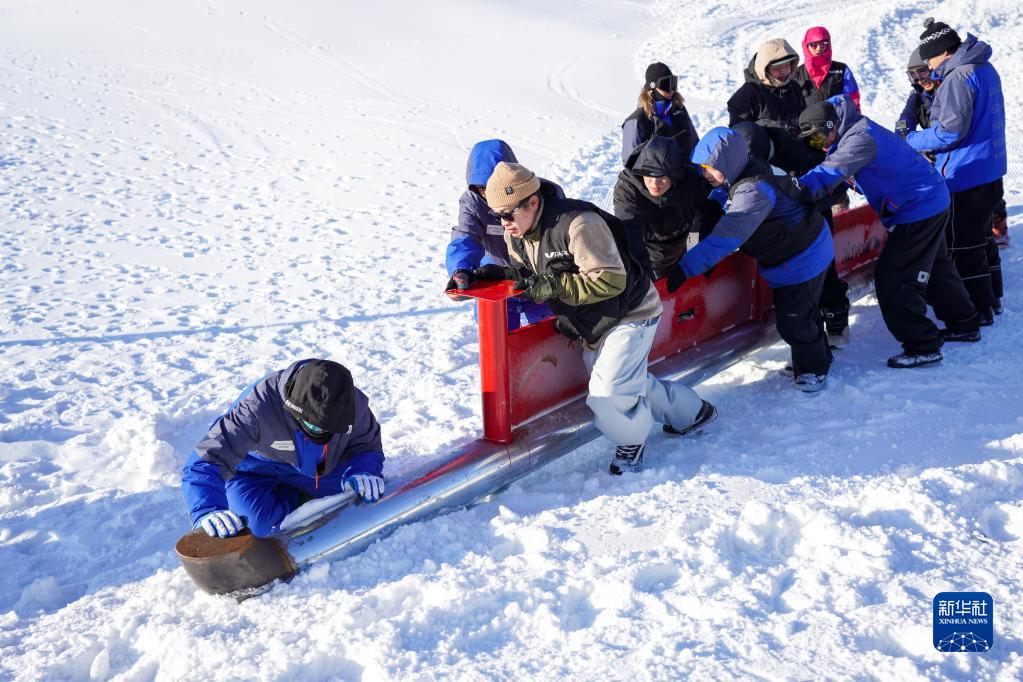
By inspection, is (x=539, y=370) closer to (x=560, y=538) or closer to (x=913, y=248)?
(x=560, y=538)

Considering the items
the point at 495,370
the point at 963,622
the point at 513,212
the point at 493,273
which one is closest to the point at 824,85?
the point at 493,273

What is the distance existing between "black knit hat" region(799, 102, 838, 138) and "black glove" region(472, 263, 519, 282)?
202 cm

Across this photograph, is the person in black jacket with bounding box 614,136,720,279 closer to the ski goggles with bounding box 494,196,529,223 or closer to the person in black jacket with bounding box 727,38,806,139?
the ski goggles with bounding box 494,196,529,223

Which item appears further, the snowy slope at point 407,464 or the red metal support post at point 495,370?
the red metal support post at point 495,370

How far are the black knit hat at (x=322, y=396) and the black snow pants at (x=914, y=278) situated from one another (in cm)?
356

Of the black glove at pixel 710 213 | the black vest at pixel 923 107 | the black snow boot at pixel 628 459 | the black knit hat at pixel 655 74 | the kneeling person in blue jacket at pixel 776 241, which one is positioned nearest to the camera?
the black snow boot at pixel 628 459

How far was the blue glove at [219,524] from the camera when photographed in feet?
12.3

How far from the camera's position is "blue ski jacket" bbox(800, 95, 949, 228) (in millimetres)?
5148

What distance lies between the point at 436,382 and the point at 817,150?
269 cm

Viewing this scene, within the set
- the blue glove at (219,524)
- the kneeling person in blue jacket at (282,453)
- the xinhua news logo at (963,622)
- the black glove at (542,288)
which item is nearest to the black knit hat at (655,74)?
the black glove at (542,288)

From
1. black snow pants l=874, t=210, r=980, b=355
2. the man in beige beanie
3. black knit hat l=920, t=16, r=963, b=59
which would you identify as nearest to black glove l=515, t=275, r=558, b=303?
the man in beige beanie

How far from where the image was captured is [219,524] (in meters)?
3.75

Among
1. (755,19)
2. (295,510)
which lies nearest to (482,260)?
(295,510)

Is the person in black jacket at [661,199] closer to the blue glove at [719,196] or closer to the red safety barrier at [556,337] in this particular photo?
the blue glove at [719,196]
